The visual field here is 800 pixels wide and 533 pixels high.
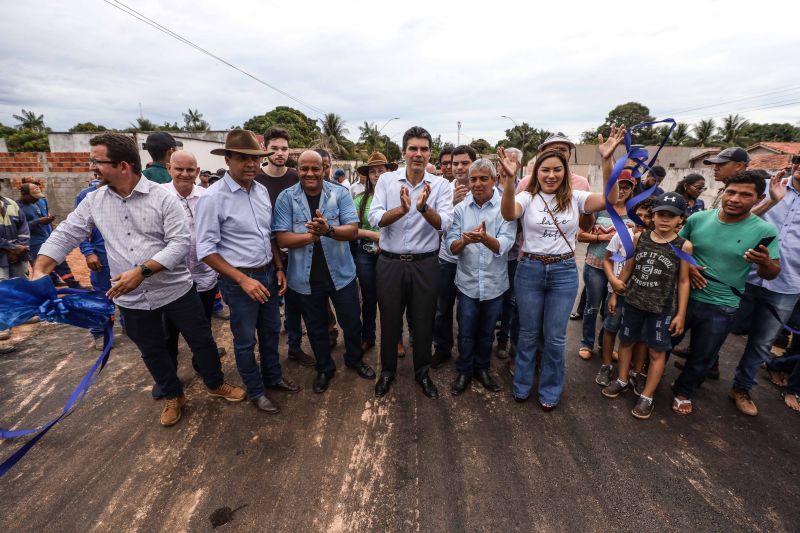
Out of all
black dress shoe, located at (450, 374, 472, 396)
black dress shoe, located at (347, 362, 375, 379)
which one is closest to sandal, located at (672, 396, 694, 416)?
black dress shoe, located at (450, 374, 472, 396)

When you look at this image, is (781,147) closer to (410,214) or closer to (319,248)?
(410,214)

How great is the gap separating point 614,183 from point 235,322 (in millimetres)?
3241

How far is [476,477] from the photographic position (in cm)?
243

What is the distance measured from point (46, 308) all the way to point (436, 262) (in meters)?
2.78

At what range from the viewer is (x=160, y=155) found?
3.61 m

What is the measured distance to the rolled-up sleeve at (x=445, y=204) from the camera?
3.10 metres

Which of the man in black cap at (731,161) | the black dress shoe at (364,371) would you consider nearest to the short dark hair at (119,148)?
the black dress shoe at (364,371)

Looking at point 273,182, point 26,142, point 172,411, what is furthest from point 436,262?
point 26,142

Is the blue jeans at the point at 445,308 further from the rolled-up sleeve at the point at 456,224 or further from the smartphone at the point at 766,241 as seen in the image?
the smartphone at the point at 766,241

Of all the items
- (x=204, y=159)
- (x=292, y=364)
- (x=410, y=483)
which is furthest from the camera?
(x=204, y=159)

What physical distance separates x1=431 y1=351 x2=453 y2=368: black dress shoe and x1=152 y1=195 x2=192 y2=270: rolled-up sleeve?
2627 mm

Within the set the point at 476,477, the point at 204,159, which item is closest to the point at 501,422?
the point at 476,477

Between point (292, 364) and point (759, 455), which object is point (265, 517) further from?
point (759, 455)

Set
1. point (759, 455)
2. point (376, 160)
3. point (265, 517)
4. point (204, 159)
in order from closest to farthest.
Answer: point (265, 517)
point (759, 455)
point (376, 160)
point (204, 159)
